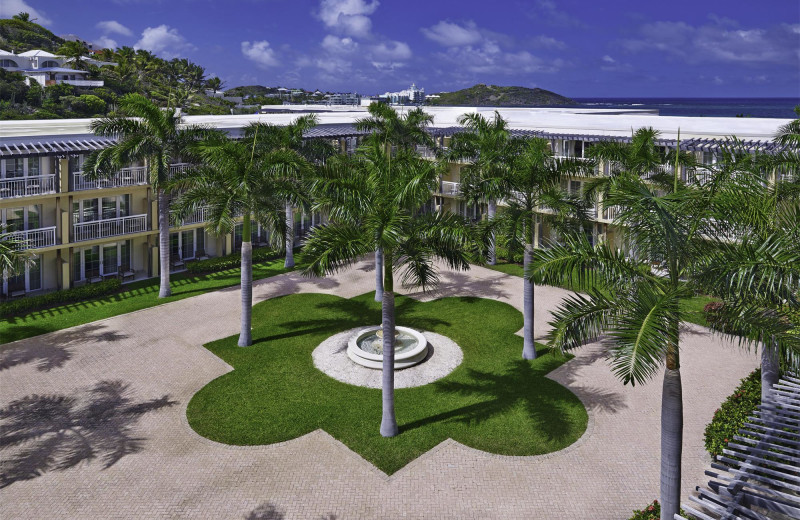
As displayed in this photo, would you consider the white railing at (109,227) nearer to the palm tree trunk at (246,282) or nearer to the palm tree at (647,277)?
the palm tree trunk at (246,282)

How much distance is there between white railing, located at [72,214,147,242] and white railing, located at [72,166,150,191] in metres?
1.82

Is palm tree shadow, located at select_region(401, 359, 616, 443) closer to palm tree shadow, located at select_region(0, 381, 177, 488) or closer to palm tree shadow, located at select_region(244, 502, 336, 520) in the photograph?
palm tree shadow, located at select_region(244, 502, 336, 520)

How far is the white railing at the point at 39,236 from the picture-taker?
92.8ft

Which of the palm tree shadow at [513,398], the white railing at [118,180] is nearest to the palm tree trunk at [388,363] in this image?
the palm tree shadow at [513,398]

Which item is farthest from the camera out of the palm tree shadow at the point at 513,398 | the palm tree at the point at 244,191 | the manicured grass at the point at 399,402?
the palm tree at the point at 244,191

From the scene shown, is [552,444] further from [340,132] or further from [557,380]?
[340,132]

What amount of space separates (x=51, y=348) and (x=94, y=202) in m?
11.8

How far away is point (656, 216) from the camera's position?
1068cm

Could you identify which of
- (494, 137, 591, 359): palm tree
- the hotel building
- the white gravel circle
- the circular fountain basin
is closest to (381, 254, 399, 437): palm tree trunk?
the white gravel circle

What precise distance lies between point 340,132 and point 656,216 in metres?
34.5

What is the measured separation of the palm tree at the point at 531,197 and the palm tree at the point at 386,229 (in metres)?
3.91

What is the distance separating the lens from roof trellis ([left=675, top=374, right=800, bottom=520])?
11133 millimetres

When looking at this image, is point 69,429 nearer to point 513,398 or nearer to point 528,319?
point 513,398

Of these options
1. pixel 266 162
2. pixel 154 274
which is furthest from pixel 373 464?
pixel 154 274
